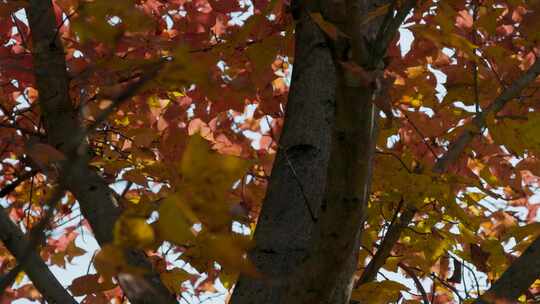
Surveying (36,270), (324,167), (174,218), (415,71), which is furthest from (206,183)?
(415,71)

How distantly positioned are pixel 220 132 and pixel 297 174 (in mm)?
1009

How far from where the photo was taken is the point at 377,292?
1.84 m

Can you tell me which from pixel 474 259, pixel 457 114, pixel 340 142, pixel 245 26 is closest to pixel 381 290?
pixel 474 259

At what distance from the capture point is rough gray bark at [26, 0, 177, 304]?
1.71 m

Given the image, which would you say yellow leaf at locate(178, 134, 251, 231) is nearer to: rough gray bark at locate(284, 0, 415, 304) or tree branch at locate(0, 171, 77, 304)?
rough gray bark at locate(284, 0, 415, 304)

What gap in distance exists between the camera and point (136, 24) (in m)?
0.98

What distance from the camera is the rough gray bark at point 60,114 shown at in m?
1.71

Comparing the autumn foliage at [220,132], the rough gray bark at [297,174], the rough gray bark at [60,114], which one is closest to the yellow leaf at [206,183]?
the autumn foliage at [220,132]

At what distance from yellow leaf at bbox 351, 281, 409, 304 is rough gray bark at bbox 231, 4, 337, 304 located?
0.74 ft

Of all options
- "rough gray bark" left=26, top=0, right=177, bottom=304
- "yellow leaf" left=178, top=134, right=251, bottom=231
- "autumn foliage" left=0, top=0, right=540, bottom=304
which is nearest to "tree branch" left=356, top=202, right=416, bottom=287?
"autumn foliage" left=0, top=0, right=540, bottom=304

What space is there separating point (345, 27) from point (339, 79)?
9 centimetres

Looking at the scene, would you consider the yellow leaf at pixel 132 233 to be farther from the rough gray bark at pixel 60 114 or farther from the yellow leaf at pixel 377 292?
the yellow leaf at pixel 377 292

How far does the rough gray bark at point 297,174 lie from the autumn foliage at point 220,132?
0.21 ft

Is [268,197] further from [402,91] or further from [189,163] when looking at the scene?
[189,163]
